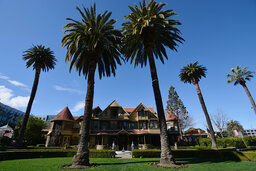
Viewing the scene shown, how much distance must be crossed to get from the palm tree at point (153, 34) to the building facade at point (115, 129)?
18478mm

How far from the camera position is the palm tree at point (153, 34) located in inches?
520

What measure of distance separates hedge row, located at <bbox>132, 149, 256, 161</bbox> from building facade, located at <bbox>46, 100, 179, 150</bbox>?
1146 cm

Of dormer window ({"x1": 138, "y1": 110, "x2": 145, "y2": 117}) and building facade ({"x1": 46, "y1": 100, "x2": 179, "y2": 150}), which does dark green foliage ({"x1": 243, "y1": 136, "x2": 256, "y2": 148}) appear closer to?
building facade ({"x1": 46, "y1": 100, "x2": 179, "y2": 150})

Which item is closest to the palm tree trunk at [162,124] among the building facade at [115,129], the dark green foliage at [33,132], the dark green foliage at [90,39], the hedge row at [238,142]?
the dark green foliage at [90,39]

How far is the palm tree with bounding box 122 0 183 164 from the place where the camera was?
520 inches

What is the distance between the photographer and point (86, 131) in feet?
41.1

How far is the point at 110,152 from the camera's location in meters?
18.2

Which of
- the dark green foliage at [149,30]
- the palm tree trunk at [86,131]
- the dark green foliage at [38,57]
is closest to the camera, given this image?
the palm tree trunk at [86,131]

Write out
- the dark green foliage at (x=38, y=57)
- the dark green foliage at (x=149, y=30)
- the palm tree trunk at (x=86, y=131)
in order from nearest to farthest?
the palm tree trunk at (x=86, y=131) < the dark green foliage at (x=149, y=30) < the dark green foliage at (x=38, y=57)

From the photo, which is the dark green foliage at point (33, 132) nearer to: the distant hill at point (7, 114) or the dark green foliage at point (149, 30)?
the dark green foliage at point (149, 30)

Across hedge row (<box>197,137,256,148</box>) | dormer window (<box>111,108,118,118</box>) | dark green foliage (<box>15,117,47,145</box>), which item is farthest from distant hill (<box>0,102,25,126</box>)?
hedge row (<box>197,137,256,148</box>)

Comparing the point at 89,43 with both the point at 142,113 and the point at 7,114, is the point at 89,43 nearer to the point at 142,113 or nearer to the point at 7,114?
the point at 142,113

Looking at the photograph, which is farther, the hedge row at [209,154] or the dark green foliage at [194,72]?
the dark green foliage at [194,72]

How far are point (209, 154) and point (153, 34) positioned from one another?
17702 millimetres
